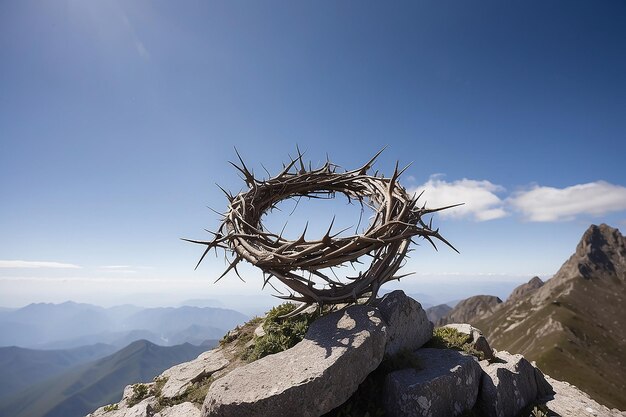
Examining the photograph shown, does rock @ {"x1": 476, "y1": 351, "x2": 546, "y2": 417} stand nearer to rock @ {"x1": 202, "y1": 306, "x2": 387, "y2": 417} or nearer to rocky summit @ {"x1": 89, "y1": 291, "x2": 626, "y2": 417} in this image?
rocky summit @ {"x1": 89, "y1": 291, "x2": 626, "y2": 417}

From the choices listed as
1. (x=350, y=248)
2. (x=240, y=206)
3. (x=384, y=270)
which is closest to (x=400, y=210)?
(x=384, y=270)

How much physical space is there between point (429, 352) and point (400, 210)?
3.63 meters

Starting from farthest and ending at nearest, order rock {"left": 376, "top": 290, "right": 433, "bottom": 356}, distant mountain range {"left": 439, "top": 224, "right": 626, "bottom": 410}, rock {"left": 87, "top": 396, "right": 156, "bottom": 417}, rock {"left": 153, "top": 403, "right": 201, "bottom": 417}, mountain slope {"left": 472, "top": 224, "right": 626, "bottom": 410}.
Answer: mountain slope {"left": 472, "top": 224, "right": 626, "bottom": 410}, distant mountain range {"left": 439, "top": 224, "right": 626, "bottom": 410}, rock {"left": 376, "top": 290, "right": 433, "bottom": 356}, rock {"left": 87, "top": 396, "right": 156, "bottom": 417}, rock {"left": 153, "top": 403, "right": 201, "bottom": 417}

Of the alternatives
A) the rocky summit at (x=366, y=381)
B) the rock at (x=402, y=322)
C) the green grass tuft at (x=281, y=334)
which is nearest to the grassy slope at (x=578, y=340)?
the rocky summit at (x=366, y=381)

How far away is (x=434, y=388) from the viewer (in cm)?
648

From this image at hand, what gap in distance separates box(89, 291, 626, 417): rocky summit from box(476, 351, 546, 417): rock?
2 centimetres

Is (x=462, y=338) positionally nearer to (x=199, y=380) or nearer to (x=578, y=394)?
(x=578, y=394)

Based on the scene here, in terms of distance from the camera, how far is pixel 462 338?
9.82m

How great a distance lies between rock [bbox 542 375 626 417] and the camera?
7.65 meters

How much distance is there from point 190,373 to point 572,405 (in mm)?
9872

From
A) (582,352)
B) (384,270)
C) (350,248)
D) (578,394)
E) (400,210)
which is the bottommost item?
(582,352)

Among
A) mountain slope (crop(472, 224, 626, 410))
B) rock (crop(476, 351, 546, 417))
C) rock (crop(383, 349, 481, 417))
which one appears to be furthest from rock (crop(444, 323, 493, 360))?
mountain slope (crop(472, 224, 626, 410))

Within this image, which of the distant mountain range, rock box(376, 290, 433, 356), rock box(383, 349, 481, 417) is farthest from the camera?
the distant mountain range

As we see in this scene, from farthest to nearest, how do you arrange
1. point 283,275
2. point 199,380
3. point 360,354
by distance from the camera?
1. point 199,380
2. point 283,275
3. point 360,354
